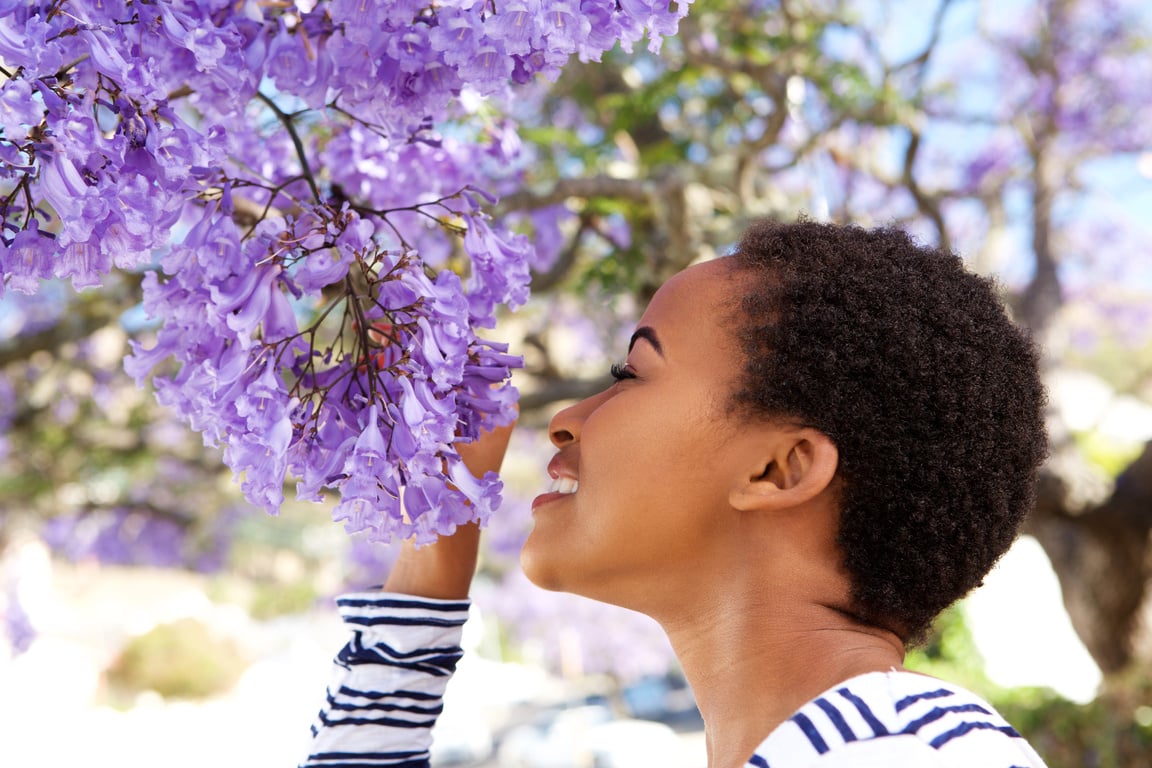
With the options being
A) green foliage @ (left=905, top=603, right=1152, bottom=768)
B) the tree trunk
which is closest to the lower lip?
green foliage @ (left=905, top=603, right=1152, bottom=768)

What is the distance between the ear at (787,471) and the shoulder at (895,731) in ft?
0.91

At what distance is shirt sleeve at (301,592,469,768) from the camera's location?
1.98 meters

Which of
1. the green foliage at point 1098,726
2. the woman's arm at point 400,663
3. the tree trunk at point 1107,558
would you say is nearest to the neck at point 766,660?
the woman's arm at point 400,663

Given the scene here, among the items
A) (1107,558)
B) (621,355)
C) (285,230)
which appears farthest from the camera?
(1107,558)

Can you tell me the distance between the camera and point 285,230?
148 cm

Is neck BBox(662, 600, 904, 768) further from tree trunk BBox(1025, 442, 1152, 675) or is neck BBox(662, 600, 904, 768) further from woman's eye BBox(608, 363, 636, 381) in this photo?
tree trunk BBox(1025, 442, 1152, 675)

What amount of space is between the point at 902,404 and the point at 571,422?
0.50m

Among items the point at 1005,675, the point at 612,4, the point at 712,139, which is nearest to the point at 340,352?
the point at 612,4

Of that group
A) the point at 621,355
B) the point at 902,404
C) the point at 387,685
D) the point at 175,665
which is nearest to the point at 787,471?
the point at 902,404

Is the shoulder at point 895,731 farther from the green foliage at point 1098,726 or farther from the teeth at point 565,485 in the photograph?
the green foliage at point 1098,726

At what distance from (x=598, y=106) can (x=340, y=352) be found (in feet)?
12.8

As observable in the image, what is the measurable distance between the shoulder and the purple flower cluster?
0.49m

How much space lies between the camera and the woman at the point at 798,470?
5.03 feet

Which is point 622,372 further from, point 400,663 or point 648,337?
point 400,663
